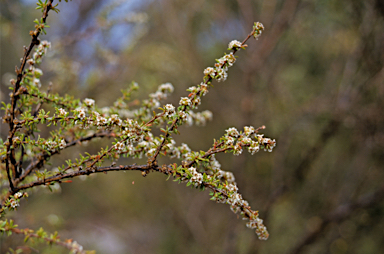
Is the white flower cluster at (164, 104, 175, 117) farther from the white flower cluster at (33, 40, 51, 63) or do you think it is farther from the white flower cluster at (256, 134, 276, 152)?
the white flower cluster at (33, 40, 51, 63)

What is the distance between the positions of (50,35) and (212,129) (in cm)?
419

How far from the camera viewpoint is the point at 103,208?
862 cm

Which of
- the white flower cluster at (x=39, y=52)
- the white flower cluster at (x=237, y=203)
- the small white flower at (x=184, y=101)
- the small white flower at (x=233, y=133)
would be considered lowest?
the white flower cluster at (x=237, y=203)

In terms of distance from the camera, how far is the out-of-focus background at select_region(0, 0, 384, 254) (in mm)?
3527

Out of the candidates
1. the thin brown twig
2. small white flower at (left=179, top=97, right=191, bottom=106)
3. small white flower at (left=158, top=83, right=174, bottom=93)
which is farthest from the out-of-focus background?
small white flower at (left=179, top=97, right=191, bottom=106)

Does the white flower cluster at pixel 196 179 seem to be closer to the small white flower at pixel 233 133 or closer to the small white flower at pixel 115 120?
the small white flower at pixel 233 133

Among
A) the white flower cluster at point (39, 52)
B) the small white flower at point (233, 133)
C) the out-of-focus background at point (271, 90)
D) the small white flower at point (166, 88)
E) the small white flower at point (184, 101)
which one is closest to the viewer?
the small white flower at point (184, 101)

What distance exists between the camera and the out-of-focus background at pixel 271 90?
353 cm

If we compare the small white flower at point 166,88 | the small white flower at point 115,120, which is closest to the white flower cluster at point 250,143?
the small white flower at point 115,120

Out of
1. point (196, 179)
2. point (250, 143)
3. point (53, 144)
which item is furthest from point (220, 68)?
point (53, 144)

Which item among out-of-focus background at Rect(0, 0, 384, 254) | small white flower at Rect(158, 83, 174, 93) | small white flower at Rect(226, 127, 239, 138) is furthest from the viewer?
out-of-focus background at Rect(0, 0, 384, 254)

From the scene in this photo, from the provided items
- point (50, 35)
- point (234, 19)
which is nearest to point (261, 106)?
point (234, 19)

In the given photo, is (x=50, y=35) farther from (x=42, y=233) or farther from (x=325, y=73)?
(x=325, y=73)

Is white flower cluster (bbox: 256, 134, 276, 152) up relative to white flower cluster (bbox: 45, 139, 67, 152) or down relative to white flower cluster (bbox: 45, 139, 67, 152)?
up
